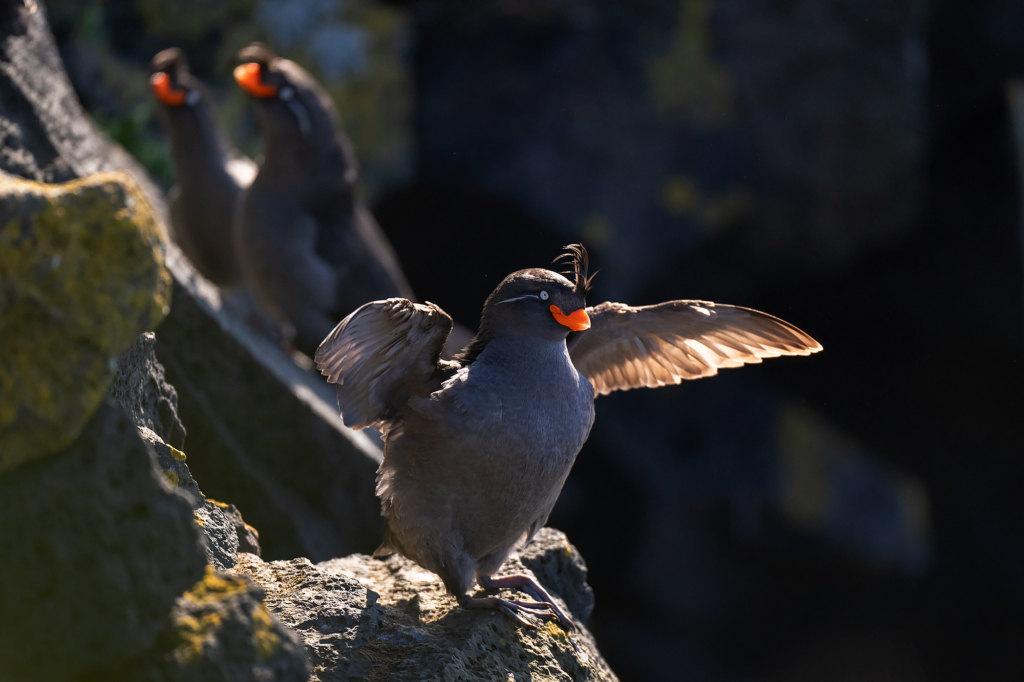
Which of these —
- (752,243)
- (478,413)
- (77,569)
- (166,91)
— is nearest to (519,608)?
(478,413)

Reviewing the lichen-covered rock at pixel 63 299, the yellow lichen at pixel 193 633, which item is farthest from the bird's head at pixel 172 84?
the yellow lichen at pixel 193 633

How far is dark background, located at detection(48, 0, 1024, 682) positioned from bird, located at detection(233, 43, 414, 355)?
2938mm

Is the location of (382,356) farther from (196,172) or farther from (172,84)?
(172,84)

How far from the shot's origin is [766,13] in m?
8.20

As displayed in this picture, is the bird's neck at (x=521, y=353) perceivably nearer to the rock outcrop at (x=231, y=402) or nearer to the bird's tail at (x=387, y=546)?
the bird's tail at (x=387, y=546)

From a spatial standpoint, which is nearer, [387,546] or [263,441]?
[387,546]

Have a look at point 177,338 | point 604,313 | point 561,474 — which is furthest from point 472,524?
point 177,338

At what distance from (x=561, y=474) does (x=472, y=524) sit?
1.05 ft

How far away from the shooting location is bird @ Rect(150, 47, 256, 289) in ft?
19.5

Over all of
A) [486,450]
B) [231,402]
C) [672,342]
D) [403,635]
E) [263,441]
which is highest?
[672,342]

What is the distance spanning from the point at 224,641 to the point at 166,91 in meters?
5.16

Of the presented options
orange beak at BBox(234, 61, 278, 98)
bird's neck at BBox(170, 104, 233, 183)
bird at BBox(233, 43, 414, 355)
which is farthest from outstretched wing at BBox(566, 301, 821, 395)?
bird's neck at BBox(170, 104, 233, 183)

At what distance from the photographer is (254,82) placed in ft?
17.4

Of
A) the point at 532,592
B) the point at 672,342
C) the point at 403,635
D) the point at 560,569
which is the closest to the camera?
the point at 403,635
